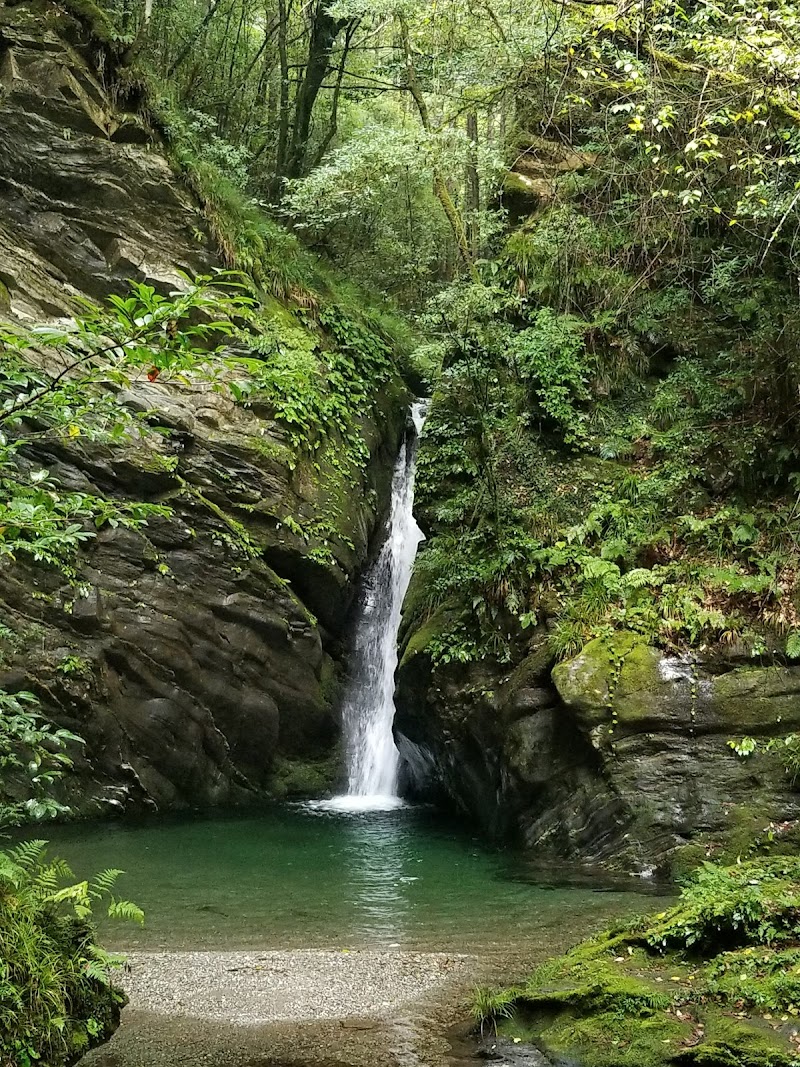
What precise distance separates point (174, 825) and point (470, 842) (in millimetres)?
4007

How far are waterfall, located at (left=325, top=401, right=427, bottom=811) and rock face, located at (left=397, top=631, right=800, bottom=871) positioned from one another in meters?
3.50

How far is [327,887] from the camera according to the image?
8.38 m

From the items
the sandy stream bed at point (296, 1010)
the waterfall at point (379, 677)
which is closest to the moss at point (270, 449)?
the waterfall at point (379, 677)

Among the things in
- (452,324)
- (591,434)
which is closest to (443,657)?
(591,434)

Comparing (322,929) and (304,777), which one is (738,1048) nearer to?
(322,929)

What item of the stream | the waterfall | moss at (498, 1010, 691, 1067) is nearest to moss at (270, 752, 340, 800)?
the waterfall

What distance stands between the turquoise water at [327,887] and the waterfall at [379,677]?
92.5 inches

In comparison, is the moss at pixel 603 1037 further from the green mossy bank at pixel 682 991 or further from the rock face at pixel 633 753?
the rock face at pixel 633 753

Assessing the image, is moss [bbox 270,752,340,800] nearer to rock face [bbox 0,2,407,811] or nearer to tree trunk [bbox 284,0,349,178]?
rock face [bbox 0,2,407,811]

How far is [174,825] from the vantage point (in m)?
11.4

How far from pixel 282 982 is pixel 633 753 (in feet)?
16.8

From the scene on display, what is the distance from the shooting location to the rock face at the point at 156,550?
1182cm

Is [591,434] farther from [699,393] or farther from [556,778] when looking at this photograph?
[556,778]

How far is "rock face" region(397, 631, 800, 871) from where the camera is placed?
880cm
